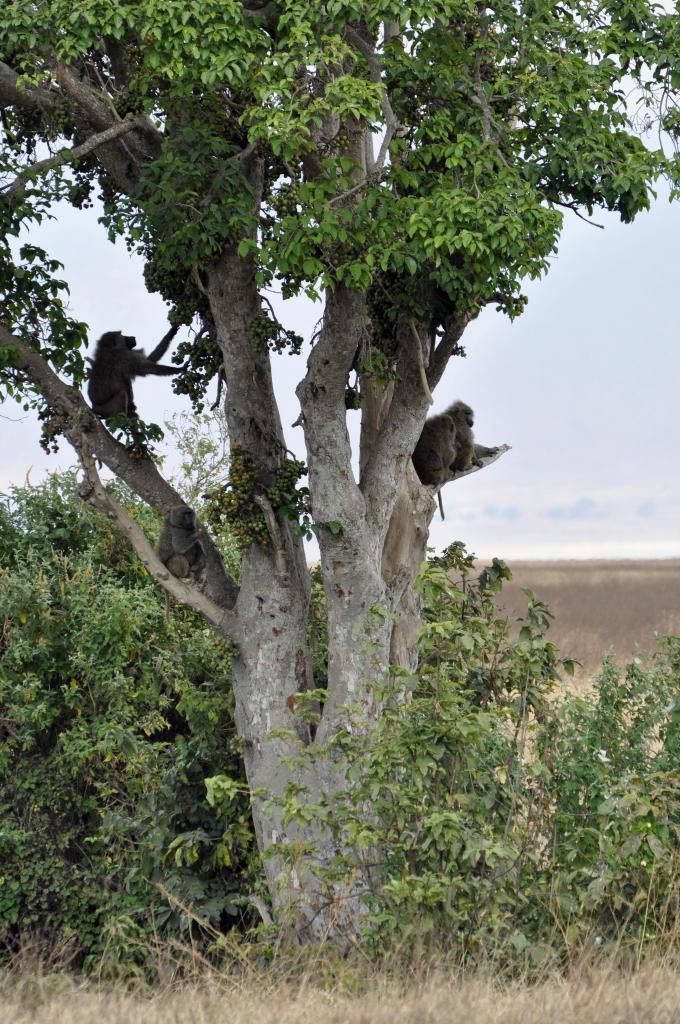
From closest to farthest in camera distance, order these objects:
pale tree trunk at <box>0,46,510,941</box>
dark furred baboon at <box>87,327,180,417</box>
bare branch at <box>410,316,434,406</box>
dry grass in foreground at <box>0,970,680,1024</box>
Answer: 1. dry grass in foreground at <box>0,970,680,1024</box>
2. pale tree trunk at <box>0,46,510,941</box>
3. bare branch at <box>410,316,434,406</box>
4. dark furred baboon at <box>87,327,180,417</box>

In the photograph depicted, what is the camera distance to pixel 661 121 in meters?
9.34

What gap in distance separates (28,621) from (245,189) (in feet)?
16.9

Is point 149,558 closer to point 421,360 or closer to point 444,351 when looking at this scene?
point 421,360

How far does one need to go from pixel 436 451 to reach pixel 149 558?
129 inches

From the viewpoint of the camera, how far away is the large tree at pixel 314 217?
26.0ft

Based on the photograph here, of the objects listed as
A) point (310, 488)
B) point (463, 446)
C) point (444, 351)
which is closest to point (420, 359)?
point (444, 351)

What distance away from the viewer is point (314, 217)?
26.4 feet

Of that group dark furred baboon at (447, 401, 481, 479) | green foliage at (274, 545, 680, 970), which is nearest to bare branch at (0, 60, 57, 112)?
dark furred baboon at (447, 401, 481, 479)

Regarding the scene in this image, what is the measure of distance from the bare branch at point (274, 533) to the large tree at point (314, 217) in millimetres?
24

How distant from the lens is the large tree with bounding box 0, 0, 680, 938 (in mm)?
7930

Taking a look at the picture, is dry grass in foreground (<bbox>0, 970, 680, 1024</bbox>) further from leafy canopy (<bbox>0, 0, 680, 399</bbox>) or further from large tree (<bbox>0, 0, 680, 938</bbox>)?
leafy canopy (<bbox>0, 0, 680, 399</bbox>)

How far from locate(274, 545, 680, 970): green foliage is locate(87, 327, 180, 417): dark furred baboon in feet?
16.9

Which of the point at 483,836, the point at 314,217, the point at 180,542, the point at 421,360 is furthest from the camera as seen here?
the point at 180,542

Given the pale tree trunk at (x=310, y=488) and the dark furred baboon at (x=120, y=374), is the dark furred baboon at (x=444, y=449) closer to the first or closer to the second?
the pale tree trunk at (x=310, y=488)
